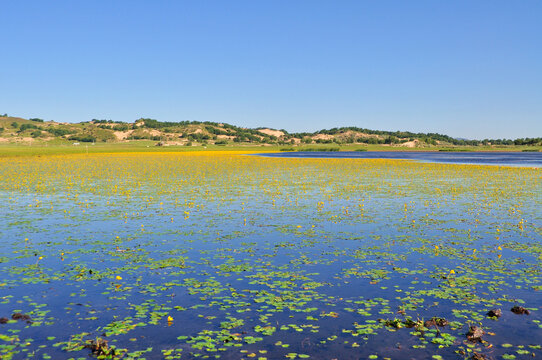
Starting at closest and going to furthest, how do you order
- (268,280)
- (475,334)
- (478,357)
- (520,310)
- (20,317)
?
1. (478,357)
2. (475,334)
3. (20,317)
4. (520,310)
5. (268,280)

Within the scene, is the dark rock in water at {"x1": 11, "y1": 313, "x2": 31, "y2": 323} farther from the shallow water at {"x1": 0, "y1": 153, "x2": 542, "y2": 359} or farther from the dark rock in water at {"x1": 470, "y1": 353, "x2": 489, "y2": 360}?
the dark rock in water at {"x1": 470, "y1": 353, "x2": 489, "y2": 360}

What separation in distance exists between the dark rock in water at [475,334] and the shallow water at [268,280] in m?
0.12

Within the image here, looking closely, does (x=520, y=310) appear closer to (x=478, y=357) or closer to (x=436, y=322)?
(x=436, y=322)

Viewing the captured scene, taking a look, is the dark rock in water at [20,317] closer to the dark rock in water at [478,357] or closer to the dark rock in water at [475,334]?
the dark rock in water at [478,357]

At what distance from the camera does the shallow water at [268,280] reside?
9.13 meters

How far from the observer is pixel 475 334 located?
923cm

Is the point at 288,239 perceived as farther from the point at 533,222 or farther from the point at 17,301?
the point at 533,222

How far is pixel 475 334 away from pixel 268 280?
590 cm

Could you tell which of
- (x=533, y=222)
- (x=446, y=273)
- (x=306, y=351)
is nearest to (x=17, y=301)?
(x=306, y=351)

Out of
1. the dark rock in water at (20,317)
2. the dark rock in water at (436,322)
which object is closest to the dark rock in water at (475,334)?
the dark rock in water at (436,322)

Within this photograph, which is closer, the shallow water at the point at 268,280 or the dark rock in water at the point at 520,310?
the shallow water at the point at 268,280

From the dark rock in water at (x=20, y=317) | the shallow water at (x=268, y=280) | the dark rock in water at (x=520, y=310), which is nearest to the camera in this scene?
the shallow water at (x=268, y=280)

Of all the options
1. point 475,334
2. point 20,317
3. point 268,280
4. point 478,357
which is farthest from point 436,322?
point 20,317

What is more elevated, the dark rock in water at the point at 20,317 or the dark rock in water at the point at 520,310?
the dark rock in water at the point at 520,310
